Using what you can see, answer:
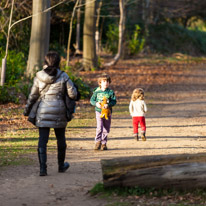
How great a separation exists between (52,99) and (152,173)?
1936mm

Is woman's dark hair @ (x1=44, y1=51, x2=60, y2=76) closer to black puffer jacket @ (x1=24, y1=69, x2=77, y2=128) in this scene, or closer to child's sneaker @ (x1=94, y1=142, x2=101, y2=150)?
black puffer jacket @ (x1=24, y1=69, x2=77, y2=128)

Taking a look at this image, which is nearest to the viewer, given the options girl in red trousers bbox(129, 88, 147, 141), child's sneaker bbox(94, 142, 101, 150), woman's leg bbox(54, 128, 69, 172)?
woman's leg bbox(54, 128, 69, 172)

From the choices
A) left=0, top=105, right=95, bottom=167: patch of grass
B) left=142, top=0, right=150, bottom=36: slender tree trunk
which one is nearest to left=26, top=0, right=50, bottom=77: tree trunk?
left=0, top=105, right=95, bottom=167: patch of grass

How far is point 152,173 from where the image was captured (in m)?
6.30

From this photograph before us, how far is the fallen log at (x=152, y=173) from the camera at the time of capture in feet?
20.6

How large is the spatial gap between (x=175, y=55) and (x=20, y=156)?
31.8m

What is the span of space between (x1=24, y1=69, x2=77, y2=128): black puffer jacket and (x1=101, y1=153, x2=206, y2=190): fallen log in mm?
1249

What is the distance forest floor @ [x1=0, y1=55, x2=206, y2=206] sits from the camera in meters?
6.29

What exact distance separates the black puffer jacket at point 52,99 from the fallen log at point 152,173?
49.2 inches

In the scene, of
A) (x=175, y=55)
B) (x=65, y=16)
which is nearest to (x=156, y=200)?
(x=65, y=16)

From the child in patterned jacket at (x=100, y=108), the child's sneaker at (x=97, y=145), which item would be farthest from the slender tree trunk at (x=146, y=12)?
the child's sneaker at (x=97, y=145)

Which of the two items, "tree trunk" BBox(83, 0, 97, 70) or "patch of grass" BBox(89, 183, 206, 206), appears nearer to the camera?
"patch of grass" BBox(89, 183, 206, 206)

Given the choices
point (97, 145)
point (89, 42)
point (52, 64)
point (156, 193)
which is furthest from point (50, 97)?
point (89, 42)

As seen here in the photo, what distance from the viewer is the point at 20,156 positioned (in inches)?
353
